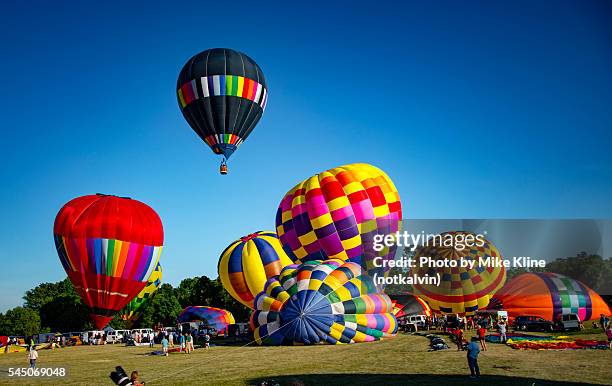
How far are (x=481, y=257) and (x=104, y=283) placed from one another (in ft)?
72.7

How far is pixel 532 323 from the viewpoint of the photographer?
25.5m

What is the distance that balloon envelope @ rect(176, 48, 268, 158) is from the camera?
27016 millimetres

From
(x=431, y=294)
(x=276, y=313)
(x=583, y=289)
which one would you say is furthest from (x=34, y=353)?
(x=583, y=289)

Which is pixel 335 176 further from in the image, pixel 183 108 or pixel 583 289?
pixel 583 289

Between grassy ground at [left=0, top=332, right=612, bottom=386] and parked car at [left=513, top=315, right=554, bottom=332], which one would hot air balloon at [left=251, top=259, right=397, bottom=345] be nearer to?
grassy ground at [left=0, top=332, right=612, bottom=386]

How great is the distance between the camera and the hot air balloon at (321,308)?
1970 cm

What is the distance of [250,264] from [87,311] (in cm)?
2850

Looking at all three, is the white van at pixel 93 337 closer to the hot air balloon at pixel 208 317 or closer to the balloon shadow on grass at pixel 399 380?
the hot air balloon at pixel 208 317

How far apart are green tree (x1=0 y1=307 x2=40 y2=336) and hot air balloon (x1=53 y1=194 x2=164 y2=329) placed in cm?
2620

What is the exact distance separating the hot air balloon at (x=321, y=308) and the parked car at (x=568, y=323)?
8071mm

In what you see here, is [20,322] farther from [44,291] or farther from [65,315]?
[44,291]

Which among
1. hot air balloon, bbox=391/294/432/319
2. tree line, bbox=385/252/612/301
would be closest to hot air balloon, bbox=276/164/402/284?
hot air balloon, bbox=391/294/432/319

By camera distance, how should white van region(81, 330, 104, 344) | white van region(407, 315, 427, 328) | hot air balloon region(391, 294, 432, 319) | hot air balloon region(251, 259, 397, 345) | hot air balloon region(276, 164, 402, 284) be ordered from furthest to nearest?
hot air balloon region(391, 294, 432, 319)
white van region(81, 330, 104, 344)
white van region(407, 315, 427, 328)
hot air balloon region(276, 164, 402, 284)
hot air balloon region(251, 259, 397, 345)

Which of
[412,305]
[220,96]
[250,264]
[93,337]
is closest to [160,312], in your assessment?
[93,337]
